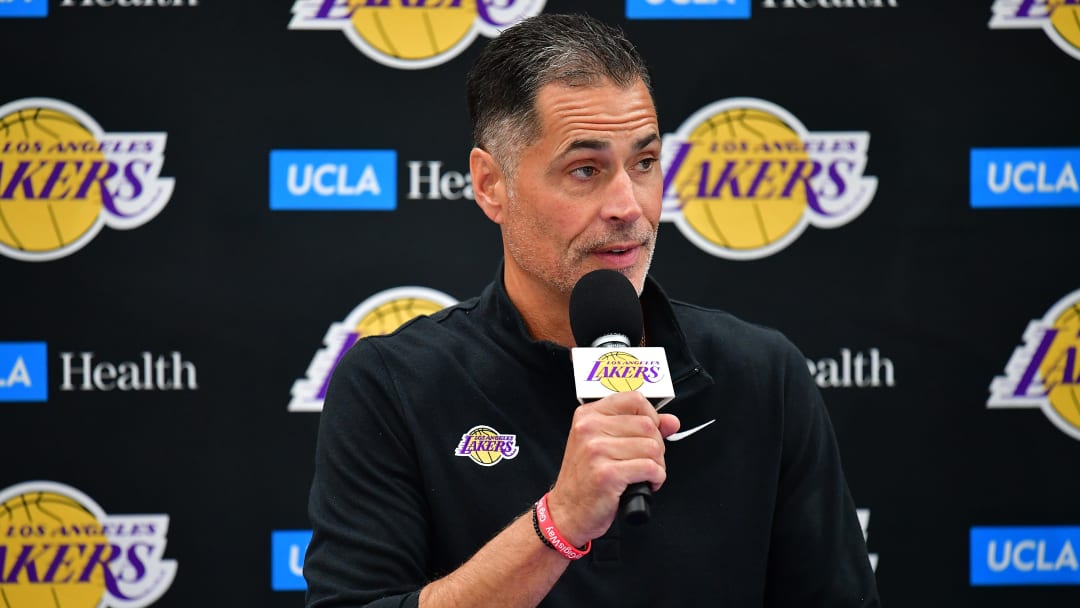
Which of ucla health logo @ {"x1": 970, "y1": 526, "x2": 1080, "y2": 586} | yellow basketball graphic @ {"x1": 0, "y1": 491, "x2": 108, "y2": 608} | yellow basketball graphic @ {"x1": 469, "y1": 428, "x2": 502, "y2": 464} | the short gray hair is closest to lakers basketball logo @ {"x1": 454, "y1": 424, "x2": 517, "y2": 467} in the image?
yellow basketball graphic @ {"x1": 469, "y1": 428, "x2": 502, "y2": 464}

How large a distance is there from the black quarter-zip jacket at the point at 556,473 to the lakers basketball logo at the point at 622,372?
318mm

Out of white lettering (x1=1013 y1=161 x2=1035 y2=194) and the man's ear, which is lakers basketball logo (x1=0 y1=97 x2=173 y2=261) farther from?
white lettering (x1=1013 y1=161 x2=1035 y2=194)

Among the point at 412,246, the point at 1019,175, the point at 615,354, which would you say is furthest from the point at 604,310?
the point at 1019,175

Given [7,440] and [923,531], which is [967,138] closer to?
[923,531]

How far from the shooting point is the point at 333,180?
243 cm

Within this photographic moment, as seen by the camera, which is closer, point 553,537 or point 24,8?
point 553,537

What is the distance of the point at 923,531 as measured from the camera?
247 cm

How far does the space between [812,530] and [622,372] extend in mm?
469

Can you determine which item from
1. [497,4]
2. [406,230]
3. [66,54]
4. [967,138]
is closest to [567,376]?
[406,230]

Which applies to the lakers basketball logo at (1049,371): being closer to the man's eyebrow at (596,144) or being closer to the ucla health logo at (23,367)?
the man's eyebrow at (596,144)

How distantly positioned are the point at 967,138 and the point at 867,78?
27cm

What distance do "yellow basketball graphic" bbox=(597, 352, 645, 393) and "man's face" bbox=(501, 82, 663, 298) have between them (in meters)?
0.29

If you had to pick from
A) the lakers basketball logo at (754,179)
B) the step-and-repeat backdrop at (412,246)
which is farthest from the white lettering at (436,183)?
the lakers basketball logo at (754,179)

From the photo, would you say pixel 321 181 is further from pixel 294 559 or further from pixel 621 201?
pixel 621 201
